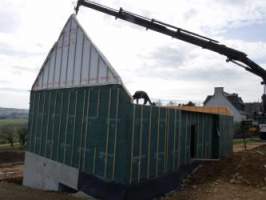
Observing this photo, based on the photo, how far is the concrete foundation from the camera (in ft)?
42.1

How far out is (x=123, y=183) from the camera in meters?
9.99

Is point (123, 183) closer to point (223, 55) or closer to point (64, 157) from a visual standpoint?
point (64, 157)

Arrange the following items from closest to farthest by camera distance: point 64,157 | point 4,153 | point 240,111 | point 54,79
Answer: point 64,157
point 54,79
point 4,153
point 240,111

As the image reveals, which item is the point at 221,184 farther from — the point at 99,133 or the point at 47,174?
the point at 47,174

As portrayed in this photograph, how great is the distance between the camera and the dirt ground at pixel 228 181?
10.3 metres

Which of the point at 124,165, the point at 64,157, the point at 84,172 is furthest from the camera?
the point at 64,157

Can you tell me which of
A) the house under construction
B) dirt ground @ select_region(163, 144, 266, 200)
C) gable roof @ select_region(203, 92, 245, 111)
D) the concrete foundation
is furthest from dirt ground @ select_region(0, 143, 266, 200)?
gable roof @ select_region(203, 92, 245, 111)

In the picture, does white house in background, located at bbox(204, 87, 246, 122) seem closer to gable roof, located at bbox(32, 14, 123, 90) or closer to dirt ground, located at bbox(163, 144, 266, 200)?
dirt ground, located at bbox(163, 144, 266, 200)

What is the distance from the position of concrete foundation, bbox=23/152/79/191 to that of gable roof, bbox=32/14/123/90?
3820 millimetres

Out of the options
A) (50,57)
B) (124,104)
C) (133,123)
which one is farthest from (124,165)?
(50,57)

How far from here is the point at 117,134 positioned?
10.3 metres

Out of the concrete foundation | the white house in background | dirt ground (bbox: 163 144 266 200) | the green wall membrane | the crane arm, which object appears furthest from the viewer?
the white house in background

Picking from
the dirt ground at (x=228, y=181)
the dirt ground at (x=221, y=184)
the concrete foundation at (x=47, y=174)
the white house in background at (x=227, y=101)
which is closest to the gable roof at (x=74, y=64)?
the concrete foundation at (x=47, y=174)

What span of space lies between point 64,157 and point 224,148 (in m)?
9.22
